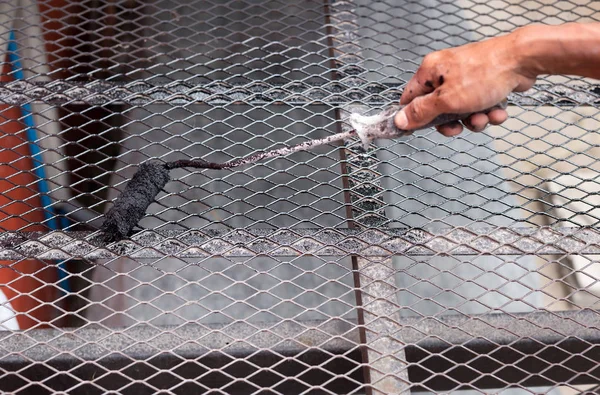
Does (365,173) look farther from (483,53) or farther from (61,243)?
(61,243)

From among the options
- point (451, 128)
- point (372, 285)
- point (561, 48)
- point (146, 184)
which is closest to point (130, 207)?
point (146, 184)

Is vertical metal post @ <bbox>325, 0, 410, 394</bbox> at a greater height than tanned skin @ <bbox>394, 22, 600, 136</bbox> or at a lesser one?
lesser

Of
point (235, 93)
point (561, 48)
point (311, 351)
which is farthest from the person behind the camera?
point (235, 93)

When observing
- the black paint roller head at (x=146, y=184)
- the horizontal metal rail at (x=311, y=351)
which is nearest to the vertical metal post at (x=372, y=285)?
the horizontal metal rail at (x=311, y=351)

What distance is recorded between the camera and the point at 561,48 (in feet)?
2.20

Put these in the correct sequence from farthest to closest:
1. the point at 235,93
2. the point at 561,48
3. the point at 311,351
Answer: the point at 235,93 < the point at 311,351 < the point at 561,48

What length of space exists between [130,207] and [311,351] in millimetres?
376

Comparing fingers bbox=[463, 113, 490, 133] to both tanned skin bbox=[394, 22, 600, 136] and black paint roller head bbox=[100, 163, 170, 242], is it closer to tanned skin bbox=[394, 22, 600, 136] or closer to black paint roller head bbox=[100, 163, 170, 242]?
tanned skin bbox=[394, 22, 600, 136]

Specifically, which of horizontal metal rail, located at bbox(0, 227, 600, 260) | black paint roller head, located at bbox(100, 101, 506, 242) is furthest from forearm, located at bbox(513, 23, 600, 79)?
horizontal metal rail, located at bbox(0, 227, 600, 260)

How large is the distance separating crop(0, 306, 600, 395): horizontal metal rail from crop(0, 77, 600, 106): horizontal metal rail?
0.46m

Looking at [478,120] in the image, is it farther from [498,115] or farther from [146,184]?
[146,184]

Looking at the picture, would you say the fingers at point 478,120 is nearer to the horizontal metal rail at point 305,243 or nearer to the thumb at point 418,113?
the thumb at point 418,113

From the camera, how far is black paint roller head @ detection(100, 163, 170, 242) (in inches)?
35.2

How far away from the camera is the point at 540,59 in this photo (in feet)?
2.24
